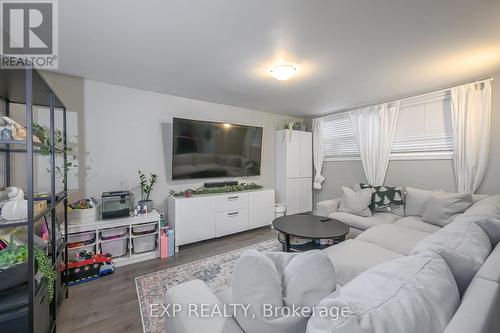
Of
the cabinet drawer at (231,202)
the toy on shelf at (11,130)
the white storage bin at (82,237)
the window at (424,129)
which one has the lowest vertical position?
the white storage bin at (82,237)

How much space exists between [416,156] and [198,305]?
12.3 feet

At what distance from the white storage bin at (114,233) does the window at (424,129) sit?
4218 mm

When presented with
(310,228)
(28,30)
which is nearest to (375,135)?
(310,228)

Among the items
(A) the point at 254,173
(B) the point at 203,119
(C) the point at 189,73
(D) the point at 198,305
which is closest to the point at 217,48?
(C) the point at 189,73

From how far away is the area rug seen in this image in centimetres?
167

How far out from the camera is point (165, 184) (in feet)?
10.7

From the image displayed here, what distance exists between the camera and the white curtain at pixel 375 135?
352 cm

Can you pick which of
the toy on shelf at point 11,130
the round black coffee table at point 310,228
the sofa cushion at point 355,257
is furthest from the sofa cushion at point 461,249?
the toy on shelf at point 11,130

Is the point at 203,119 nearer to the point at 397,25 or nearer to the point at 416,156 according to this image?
the point at 397,25

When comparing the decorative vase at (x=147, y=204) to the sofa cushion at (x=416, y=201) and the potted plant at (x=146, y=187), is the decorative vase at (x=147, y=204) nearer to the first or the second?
the potted plant at (x=146, y=187)

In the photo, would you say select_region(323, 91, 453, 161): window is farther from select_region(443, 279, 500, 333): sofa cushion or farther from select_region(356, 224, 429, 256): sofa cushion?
select_region(443, 279, 500, 333): sofa cushion

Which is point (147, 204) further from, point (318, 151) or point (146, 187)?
point (318, 151)

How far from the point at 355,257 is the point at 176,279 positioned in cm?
178

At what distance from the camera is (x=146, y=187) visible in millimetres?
2975
